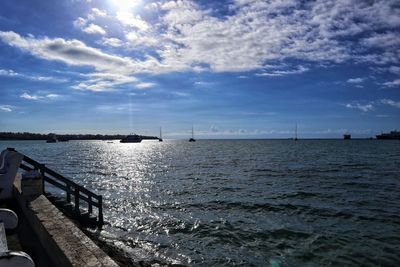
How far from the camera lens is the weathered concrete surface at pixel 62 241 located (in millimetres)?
5270

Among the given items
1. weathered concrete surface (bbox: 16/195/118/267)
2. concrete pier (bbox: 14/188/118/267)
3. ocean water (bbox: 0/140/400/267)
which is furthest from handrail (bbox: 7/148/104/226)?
weathered concrete surface (bbox: 16/195/118/267)

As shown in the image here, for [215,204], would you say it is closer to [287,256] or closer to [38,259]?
[287,256]

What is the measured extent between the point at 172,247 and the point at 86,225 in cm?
381

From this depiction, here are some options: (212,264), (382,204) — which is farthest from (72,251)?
(382,204)

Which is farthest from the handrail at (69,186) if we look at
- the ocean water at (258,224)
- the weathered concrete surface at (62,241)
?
the weathered concrete surface at (62,241)

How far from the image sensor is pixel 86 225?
13.1m

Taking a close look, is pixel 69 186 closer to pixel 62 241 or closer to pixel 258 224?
pixel 62 241

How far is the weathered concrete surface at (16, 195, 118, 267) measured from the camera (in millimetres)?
5270

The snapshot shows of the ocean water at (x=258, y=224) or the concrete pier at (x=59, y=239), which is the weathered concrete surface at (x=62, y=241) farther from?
the ocean water at (x=258, y=224)

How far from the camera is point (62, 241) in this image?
596 centimetres

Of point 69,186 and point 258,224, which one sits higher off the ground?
point 69,186

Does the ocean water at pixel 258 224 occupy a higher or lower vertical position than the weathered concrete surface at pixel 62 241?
lower

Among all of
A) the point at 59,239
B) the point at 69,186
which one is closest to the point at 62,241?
the point at 59,239

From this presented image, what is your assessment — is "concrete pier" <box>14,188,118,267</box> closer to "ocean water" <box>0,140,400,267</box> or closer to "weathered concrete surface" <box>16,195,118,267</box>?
"weathered concrete surface" <box>16,195,118,267</box>
